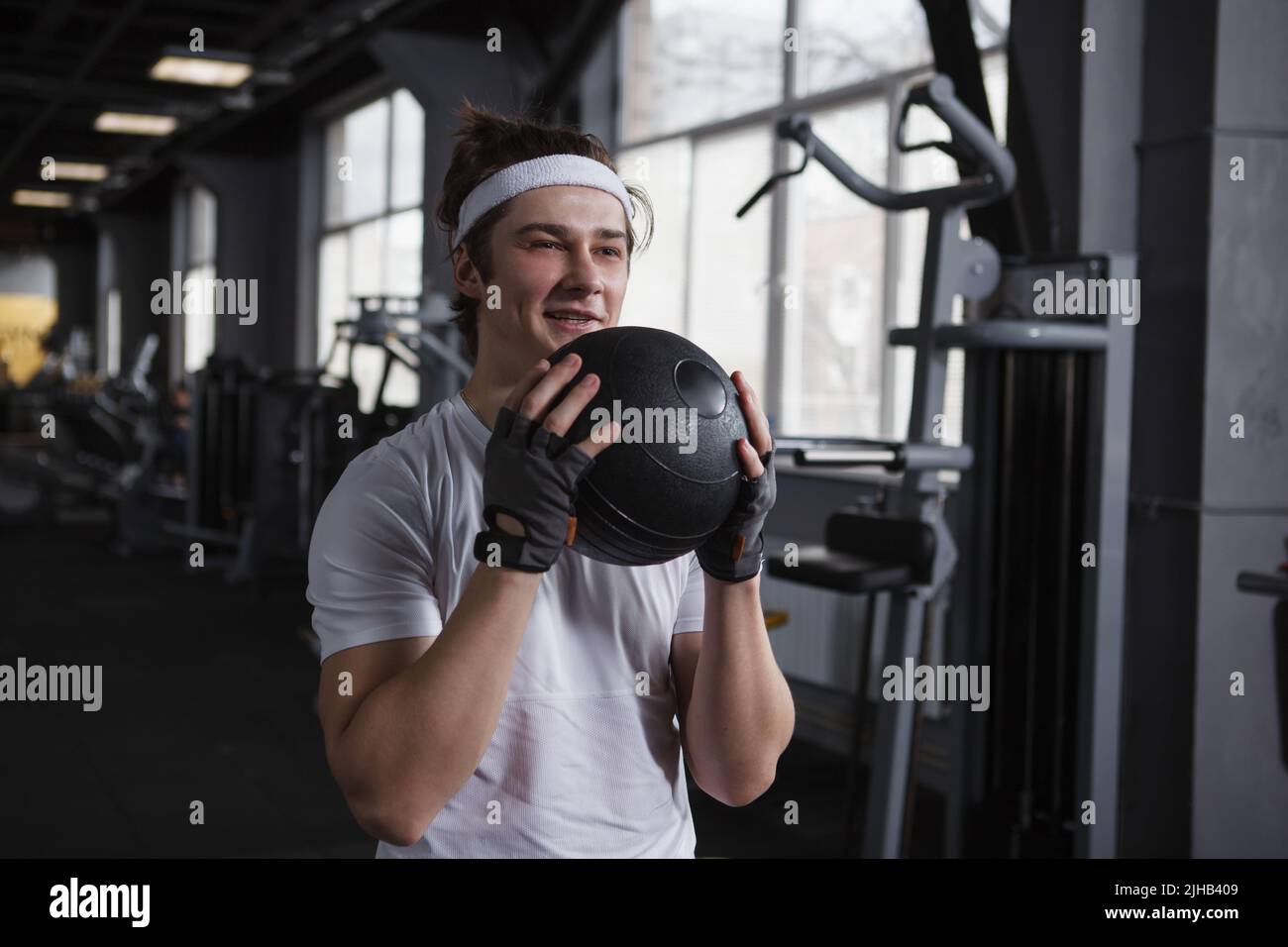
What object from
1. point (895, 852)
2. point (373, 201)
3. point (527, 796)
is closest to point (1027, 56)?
point (895, 852)

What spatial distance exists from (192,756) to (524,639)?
10.1 ft

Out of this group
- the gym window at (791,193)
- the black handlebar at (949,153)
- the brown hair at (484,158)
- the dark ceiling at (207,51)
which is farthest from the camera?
the dark ceiling at (207,51)

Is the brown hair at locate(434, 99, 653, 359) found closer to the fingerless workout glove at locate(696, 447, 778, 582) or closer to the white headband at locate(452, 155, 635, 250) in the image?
the white headband at locate(452, 155, 635, 250)

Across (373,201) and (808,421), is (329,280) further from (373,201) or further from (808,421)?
(808,421)

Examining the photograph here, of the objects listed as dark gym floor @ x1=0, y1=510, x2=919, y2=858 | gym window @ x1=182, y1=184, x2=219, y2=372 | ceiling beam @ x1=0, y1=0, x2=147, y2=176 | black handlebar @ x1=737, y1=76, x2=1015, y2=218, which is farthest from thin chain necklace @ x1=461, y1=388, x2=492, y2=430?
gym window @ x1=182, y1=184, x2=219, y2=372

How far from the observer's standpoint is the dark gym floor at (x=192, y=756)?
3041 mm

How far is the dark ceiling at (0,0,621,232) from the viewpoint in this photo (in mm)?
6609

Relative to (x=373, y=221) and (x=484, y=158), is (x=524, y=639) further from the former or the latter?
(x=373, y=221)

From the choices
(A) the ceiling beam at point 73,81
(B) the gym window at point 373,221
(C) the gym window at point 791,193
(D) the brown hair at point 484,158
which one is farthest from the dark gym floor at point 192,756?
(A) the ceiling beam at point 73,81

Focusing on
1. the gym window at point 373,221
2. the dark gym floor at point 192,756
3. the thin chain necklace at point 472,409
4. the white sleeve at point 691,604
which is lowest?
the dark gym floor at point 192,756

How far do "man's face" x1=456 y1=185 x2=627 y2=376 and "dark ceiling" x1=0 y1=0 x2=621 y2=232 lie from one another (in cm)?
391

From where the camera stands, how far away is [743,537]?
0.96m

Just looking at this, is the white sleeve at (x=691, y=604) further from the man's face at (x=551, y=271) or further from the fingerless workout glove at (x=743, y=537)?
the man's face at (x=551, y=271)

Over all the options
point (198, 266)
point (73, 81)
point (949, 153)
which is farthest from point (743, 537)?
point (198, 266)
